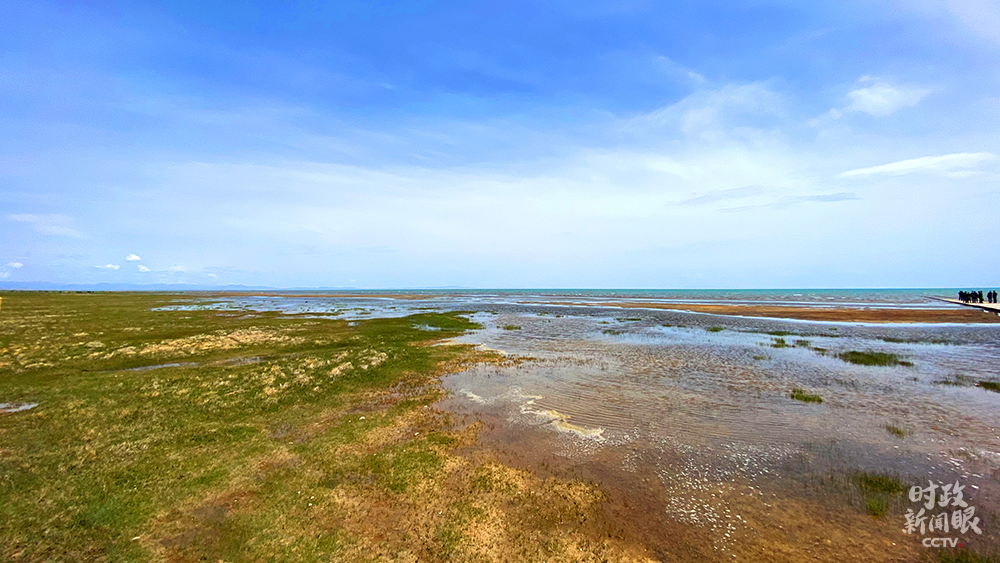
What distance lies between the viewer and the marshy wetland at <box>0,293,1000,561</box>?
9141mm

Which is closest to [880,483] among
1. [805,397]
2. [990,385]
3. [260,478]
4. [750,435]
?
[750,435]

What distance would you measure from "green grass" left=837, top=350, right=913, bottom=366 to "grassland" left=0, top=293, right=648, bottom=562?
30.6 metres

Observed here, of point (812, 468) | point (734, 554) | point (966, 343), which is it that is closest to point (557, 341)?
point (812, 468)

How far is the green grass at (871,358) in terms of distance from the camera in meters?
28.9

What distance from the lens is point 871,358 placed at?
30656mm

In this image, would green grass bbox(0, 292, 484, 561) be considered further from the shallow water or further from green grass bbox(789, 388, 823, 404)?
green grass bbox(789, 388, 823, 404)

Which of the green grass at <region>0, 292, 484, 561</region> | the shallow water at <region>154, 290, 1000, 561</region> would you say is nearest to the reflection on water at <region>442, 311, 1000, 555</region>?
the shallow water at <region>154, 290, 1000, 561</region>

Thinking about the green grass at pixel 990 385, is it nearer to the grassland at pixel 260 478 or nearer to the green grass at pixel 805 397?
the green grass at pixel 805 397

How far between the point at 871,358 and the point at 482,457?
34.6 meters

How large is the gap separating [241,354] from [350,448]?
2269cm

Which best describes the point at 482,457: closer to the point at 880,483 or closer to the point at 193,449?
the point at 193,449

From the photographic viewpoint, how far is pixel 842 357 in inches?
1232

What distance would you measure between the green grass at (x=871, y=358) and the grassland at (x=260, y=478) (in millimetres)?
30559

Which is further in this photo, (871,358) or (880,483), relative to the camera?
(871,358)
